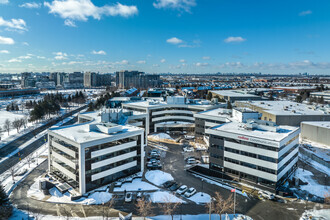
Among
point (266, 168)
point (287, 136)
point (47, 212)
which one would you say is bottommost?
point (47, 212)

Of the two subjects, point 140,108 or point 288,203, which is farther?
point 140,108

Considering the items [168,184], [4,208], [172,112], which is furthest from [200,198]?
[172,112]

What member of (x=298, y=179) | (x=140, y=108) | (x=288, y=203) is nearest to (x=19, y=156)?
(x=140, y=108)

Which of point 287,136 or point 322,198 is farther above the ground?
point 287,136

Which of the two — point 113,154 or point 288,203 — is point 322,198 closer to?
point 288,203

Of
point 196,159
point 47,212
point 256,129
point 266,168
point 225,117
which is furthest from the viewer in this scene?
point 225,117

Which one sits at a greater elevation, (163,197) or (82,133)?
(82,133)

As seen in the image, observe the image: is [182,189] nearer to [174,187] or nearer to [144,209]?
[174,187]
